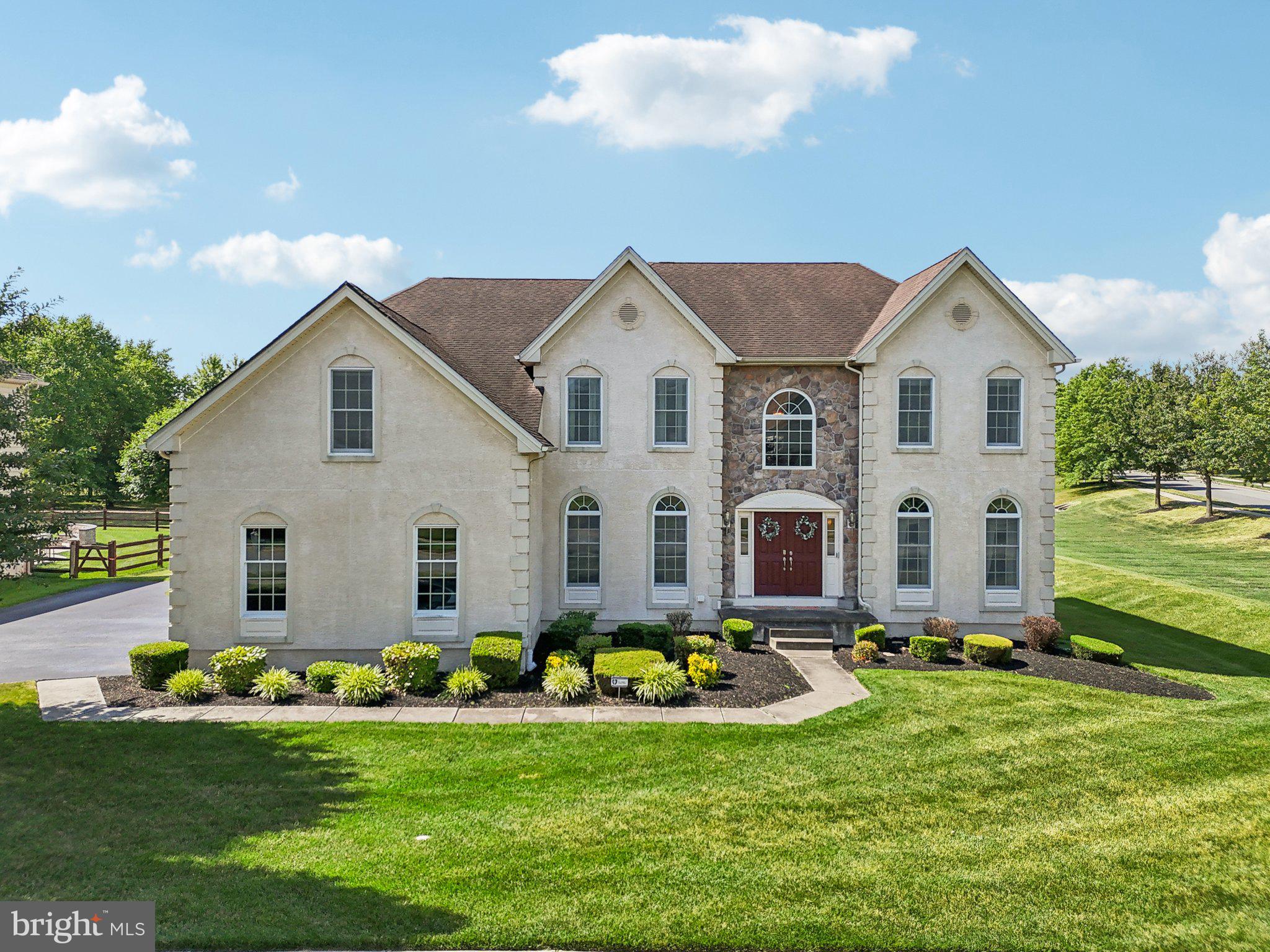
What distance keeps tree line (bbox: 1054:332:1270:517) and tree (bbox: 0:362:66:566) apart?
1518 inches

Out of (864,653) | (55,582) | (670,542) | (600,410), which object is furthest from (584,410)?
(55,582)

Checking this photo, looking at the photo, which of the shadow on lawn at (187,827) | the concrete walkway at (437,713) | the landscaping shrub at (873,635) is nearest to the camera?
the shadow on lawn at (187,827)

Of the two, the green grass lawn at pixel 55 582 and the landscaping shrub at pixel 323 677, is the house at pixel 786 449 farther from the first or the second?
the green grass lawn at pixel 55 582

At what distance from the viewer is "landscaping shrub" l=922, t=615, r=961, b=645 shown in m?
18.5

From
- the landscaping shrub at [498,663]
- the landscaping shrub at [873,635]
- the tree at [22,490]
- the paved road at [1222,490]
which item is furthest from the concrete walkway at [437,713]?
the paved road at [1222,490]

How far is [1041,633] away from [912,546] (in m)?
3.86

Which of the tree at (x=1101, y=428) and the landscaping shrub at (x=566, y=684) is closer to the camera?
the landscaping shrub at (x=566, y=684)

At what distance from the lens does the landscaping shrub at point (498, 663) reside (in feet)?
48.3

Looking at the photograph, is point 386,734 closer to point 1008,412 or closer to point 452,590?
point 452,590

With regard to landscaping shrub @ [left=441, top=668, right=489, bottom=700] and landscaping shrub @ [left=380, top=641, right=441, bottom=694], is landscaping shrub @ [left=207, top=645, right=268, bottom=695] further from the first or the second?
landscaping shrub @ [left=441, top=668, right=489, bottom=700]

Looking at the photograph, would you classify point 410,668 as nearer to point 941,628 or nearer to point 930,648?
point 930,648

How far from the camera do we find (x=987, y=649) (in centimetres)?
1727

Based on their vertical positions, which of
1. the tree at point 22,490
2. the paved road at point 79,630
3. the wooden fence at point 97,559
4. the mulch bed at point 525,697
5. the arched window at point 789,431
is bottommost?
the mulch bed at point 525,697

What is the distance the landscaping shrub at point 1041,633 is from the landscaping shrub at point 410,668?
15379 millimetres
